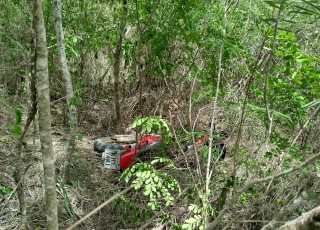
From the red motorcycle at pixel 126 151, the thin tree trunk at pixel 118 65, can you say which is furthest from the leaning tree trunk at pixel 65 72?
the thin tree trunk at pixel 118 65

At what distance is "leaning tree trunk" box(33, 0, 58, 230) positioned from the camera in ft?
6.29

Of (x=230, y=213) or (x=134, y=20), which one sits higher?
(x=134, y=20)

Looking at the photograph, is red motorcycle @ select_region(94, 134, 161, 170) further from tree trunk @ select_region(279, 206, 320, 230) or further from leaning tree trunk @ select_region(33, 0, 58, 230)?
tree trunk @ select_region(279, 206, 320, 230)

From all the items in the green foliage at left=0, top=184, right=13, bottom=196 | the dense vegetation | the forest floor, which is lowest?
the forest floor

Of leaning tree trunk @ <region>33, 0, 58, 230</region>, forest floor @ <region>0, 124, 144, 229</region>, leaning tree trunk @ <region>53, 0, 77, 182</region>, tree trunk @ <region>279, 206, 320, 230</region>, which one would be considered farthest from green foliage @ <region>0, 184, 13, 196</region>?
tree trunk @ <region>279, 206, 320, 230</region>

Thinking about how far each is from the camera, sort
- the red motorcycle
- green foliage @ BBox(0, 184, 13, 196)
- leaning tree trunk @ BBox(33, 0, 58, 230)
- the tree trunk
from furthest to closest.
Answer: the red motorcycle < green foliage @ BBox(0, 184, 13, 196) < leaning tree trunk @ BBox(33, 0, 58, 230) < the tree trunk

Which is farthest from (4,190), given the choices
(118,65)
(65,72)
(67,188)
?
(118,65)

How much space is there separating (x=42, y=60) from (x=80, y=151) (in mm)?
3319

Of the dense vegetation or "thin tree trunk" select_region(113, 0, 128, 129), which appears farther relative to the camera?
"thin tree trunk" select_region(113, 0, 128, 129)

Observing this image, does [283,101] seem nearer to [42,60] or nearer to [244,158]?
[244,158]

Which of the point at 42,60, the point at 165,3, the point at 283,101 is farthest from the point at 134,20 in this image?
the point at 42,60

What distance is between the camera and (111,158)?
190 inches

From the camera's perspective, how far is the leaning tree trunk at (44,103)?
1916mm

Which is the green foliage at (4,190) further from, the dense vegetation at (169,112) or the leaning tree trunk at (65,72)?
the leaning tree trunk at (65,72)
